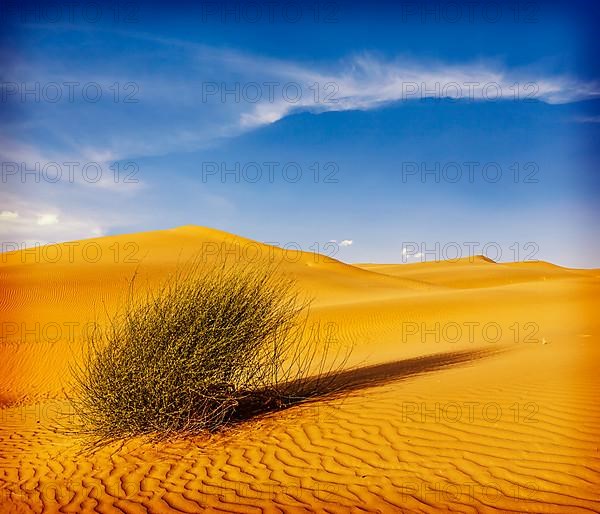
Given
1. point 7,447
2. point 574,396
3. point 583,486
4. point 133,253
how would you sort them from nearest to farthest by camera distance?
1. point 583,486
2. point 574,396
3. point 7,447
4. point 133,253

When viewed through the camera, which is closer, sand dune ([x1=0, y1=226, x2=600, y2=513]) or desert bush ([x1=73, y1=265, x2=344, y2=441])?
sand dune ([x1=0, y1=226, x2=600, y2=513])

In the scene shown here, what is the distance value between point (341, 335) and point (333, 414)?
11.8m

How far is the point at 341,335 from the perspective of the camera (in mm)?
18562

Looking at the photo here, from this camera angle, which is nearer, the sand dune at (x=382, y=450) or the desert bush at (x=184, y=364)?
the sand dune at (x=382, y=450)

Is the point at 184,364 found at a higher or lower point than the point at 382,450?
higher

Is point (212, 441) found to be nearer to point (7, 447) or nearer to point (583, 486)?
point (7, 447)

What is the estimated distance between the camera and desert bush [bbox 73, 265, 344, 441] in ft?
20.3

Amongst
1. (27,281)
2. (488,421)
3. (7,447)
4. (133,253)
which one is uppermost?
(133,253)

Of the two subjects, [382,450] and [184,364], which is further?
[184,364]

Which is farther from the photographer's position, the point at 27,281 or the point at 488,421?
the point at 27,281

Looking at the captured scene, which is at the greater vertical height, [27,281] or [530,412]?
[27,281]

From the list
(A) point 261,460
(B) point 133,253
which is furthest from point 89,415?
(B) point 133,253

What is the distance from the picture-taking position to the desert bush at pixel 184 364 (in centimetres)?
619

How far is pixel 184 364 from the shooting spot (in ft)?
20.5
